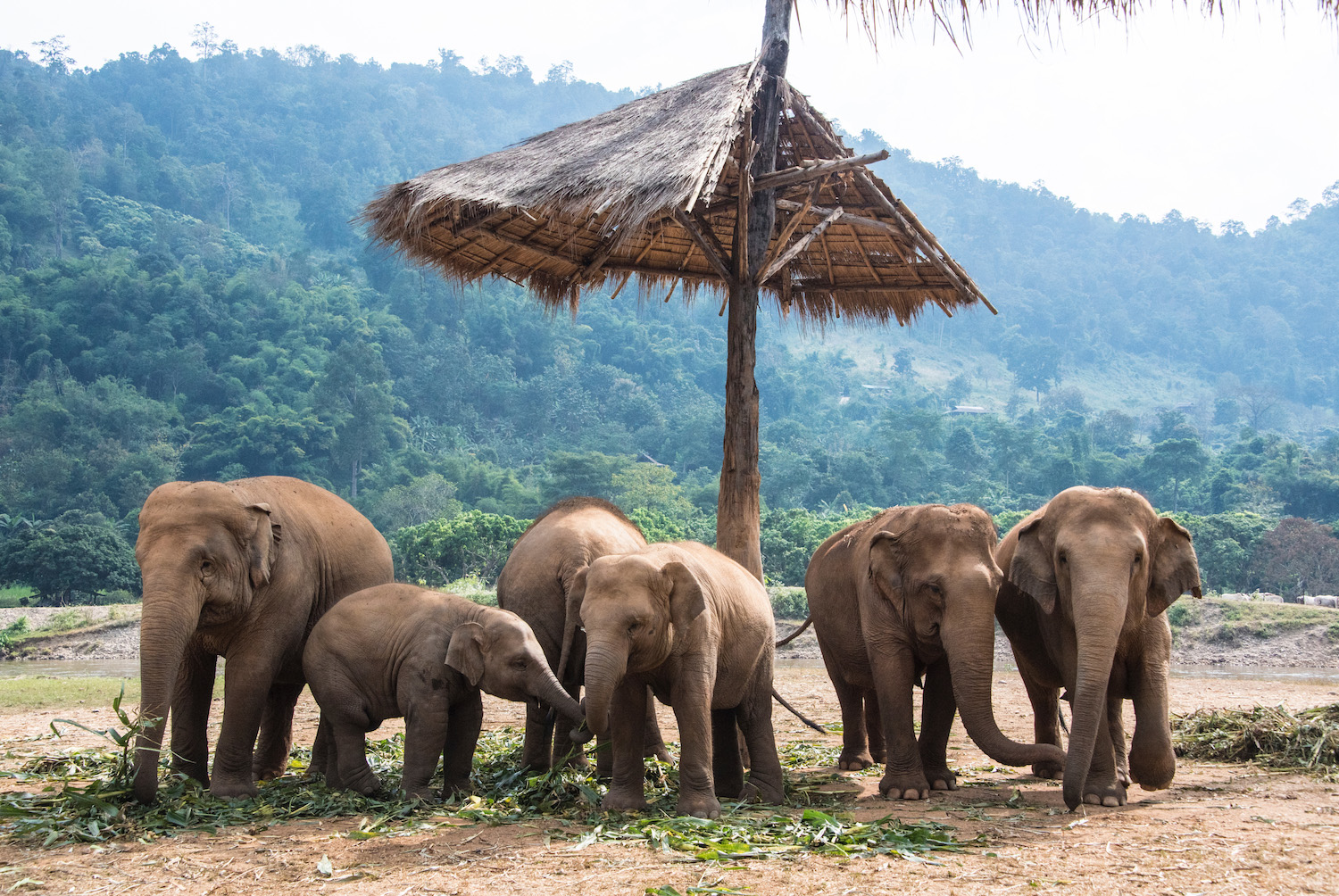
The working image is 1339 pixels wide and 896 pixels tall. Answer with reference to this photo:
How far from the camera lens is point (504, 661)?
6000 millimetres

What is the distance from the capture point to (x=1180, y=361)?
10838cm

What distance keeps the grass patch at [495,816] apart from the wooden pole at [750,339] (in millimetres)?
2753

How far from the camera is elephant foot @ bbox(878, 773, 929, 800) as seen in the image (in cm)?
633

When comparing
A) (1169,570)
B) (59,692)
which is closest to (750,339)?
(1169,570)

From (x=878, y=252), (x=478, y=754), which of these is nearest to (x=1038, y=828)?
(x=478, y=754)

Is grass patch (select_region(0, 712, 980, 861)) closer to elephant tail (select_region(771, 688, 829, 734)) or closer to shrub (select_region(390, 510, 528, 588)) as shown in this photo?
elephant tail (select_region(771, 688, 829, 734))

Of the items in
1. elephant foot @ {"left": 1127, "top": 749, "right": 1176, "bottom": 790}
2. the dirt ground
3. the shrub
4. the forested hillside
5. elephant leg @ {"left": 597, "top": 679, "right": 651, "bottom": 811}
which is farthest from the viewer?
the forested hillside

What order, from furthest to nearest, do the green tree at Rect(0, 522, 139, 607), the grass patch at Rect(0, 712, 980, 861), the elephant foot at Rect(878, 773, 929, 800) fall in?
the green tree at Rect(0, 522, 139, 607)
the elephant foot at Rect(878, 773, 929, 800)
the grass patch at Rect(0, 712, 980, 861)

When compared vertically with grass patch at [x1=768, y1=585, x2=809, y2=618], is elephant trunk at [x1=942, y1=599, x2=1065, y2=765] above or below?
above

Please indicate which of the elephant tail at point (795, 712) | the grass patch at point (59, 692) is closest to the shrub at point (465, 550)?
the grass patch at point (59, 692)

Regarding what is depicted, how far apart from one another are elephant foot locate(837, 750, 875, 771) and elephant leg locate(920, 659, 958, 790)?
0.95 meters

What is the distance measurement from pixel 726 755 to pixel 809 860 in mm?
1792

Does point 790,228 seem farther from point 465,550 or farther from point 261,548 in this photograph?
point 465,550

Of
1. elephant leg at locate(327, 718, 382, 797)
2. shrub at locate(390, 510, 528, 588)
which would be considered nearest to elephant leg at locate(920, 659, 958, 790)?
elephant leg at locate(327, 718, 382, 797)
